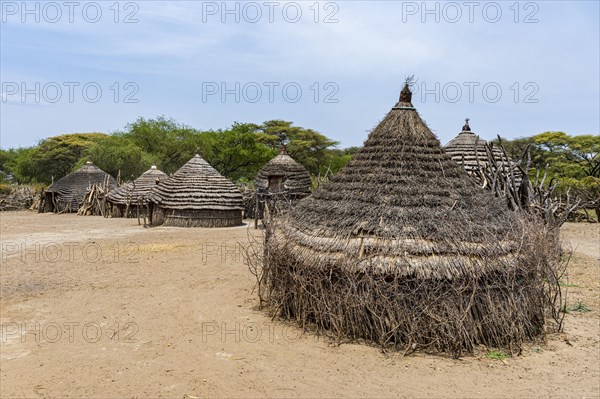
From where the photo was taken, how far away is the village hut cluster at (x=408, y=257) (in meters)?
7.14

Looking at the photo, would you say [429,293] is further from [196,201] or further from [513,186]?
[196,201]

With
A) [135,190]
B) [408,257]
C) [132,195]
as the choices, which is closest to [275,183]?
[135,190]

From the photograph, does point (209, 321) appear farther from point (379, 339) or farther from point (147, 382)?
point (379, 339)

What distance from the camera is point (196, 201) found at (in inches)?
878

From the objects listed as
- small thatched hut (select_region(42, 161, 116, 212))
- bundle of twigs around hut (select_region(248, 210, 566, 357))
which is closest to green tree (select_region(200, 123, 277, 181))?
small thatched hut (select_region(42, 161, 116, 212))

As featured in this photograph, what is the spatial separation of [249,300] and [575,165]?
104ft

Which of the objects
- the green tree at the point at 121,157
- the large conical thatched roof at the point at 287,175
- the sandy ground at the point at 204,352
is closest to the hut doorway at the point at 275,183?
the large conical thatched roof at the point at 287,175

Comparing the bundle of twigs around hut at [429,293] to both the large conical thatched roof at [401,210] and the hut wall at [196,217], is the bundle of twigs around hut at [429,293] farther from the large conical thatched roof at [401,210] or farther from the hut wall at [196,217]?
the hut wall at [196,217]

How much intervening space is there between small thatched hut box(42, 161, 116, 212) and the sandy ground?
63.9ft

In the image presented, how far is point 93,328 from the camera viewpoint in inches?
317

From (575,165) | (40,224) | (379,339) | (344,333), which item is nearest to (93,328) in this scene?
(344,333)

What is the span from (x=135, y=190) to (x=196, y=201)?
623cm

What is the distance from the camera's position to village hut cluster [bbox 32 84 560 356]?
714 cm

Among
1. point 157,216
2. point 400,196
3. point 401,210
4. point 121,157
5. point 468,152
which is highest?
point 121,157
